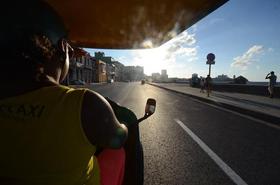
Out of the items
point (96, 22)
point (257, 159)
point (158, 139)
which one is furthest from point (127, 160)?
point (158, 139)

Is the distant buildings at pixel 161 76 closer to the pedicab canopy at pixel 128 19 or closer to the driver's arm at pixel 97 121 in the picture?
the pedicab canopy at pixel 128 19

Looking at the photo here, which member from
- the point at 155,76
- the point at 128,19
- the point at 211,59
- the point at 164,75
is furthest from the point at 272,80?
the point at 155,76

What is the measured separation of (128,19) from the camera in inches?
110

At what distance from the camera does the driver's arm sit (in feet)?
4.73

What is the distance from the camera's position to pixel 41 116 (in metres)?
1.44

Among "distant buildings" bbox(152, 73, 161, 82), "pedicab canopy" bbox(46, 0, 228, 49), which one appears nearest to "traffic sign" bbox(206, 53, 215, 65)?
"pedicab canopy" bbox(46, 0, 228, 49)

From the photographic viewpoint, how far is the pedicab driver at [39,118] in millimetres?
1438

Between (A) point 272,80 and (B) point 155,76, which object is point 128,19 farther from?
(B) point 155,76

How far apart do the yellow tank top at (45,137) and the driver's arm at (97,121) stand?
0.09 feet

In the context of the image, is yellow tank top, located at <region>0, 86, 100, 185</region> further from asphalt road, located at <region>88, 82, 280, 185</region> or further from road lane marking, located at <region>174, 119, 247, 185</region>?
road lane marking, located at <region>174, 119, 247, 185</region>

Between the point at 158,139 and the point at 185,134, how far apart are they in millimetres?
956

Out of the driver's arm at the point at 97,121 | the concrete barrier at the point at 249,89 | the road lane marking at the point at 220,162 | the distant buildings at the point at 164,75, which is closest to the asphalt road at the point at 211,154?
the road lane marking at the point at 220,162

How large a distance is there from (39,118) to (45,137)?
0.29 feet

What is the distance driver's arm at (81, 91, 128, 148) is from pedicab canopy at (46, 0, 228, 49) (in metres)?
1.08
